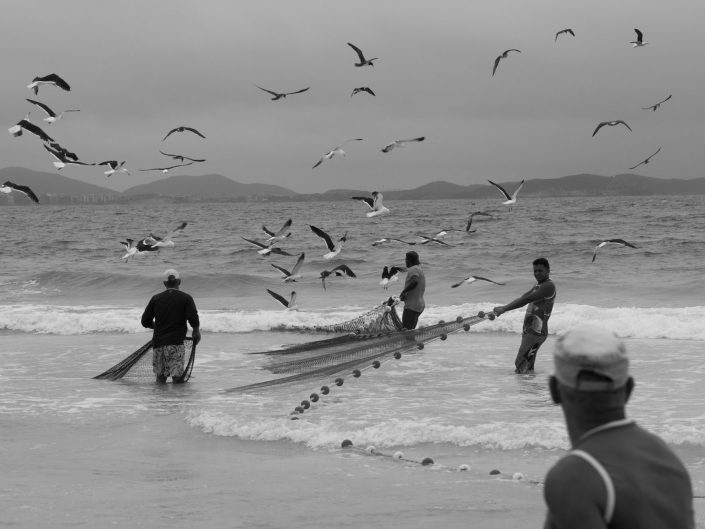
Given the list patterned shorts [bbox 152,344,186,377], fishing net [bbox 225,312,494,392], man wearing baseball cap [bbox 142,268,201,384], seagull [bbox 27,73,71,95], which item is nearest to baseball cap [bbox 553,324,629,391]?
fishing net [bbox 225,312,494,392]

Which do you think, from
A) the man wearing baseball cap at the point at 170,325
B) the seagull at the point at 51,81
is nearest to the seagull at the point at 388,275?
the man wearing baseball cap at the point at 170,325

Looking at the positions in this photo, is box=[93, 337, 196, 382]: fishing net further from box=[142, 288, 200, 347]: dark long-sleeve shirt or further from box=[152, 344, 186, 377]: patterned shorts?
box=[142, 288, 200, 347]: dark long-sleeve shirt

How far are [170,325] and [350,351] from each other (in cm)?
222

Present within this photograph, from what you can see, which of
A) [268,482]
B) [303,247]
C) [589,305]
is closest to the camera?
[268,482]

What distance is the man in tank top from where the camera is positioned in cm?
1199

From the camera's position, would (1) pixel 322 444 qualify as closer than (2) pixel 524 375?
Yes

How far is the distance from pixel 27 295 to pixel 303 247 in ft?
59.0

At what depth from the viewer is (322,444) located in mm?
8867

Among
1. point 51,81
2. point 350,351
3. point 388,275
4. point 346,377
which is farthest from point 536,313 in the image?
point 51,81

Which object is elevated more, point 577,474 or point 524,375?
point 577,474

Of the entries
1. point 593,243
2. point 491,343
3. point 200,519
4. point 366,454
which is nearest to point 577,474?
point 200,519

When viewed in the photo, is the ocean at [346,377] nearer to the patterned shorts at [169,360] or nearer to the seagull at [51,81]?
the patterned shorts at [169,360]

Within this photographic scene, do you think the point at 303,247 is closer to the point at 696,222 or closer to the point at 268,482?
the point at 696,222

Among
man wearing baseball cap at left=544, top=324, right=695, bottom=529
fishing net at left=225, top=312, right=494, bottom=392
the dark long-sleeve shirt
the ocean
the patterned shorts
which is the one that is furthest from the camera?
the patterned shorts
